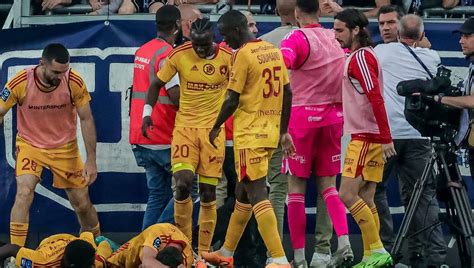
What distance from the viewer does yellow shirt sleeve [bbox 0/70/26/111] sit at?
43.9 feet

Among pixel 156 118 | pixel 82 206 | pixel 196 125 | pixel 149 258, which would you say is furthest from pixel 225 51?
pixel 149 258

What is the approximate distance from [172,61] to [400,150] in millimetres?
2305

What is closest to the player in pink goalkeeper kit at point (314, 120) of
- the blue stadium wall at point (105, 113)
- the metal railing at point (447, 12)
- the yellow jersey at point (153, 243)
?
the blue stadium wall at point (105, 113)

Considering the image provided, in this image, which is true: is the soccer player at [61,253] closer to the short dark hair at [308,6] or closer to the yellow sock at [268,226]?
the yellow sock at [268,226]

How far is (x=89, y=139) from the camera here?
1362 cm

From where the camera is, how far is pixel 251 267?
1358 cm

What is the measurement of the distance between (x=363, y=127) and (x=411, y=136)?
3.06 ft

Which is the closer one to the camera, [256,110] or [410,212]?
[256,110]

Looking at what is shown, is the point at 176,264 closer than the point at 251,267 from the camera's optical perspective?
Yes

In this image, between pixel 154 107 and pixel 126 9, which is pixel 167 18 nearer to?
pixel 154 107

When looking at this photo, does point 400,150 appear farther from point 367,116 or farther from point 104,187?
point 104,187

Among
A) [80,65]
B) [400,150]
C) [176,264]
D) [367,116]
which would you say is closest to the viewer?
[176,264]

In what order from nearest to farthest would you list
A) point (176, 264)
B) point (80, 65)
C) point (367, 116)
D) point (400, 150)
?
point (176, 264) → point (367, 116) → point (400, 150) → point (80, 65)

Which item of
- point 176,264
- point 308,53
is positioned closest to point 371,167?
point 308,53
